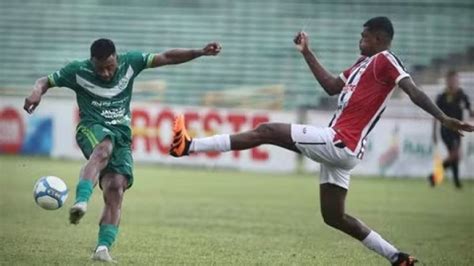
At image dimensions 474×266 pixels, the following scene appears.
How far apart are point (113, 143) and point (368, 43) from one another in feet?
8.15

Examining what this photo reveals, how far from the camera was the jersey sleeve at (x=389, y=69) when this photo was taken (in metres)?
8.43

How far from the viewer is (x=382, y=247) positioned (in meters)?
8.90

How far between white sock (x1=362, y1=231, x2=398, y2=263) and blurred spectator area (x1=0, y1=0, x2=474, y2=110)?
74.7ft

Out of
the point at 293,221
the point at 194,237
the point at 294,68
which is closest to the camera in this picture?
the point at 194,237

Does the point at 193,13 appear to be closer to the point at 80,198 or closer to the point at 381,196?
the point at 381,196

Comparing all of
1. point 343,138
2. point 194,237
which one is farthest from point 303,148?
point 194,237

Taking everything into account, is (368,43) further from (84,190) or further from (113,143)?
Answer: (84,190)

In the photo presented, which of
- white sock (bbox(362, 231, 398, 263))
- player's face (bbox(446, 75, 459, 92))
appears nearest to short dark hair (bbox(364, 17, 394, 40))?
white sock (bbox(362, 231, 398, 263))

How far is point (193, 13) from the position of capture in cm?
3397

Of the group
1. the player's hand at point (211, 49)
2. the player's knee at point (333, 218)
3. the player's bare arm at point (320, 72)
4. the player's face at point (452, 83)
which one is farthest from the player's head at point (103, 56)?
the player's face at point (452, 83)

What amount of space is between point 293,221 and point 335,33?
63.5 feet

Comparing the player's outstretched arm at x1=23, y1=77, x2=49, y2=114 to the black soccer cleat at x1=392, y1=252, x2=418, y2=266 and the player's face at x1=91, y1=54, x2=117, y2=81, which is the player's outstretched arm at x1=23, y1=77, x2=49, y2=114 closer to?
the player's face at x1=91, y1=54, x2=117, y2=81

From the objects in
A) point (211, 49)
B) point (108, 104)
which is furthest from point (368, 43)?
point (108, 104)

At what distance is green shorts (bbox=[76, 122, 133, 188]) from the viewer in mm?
9312
